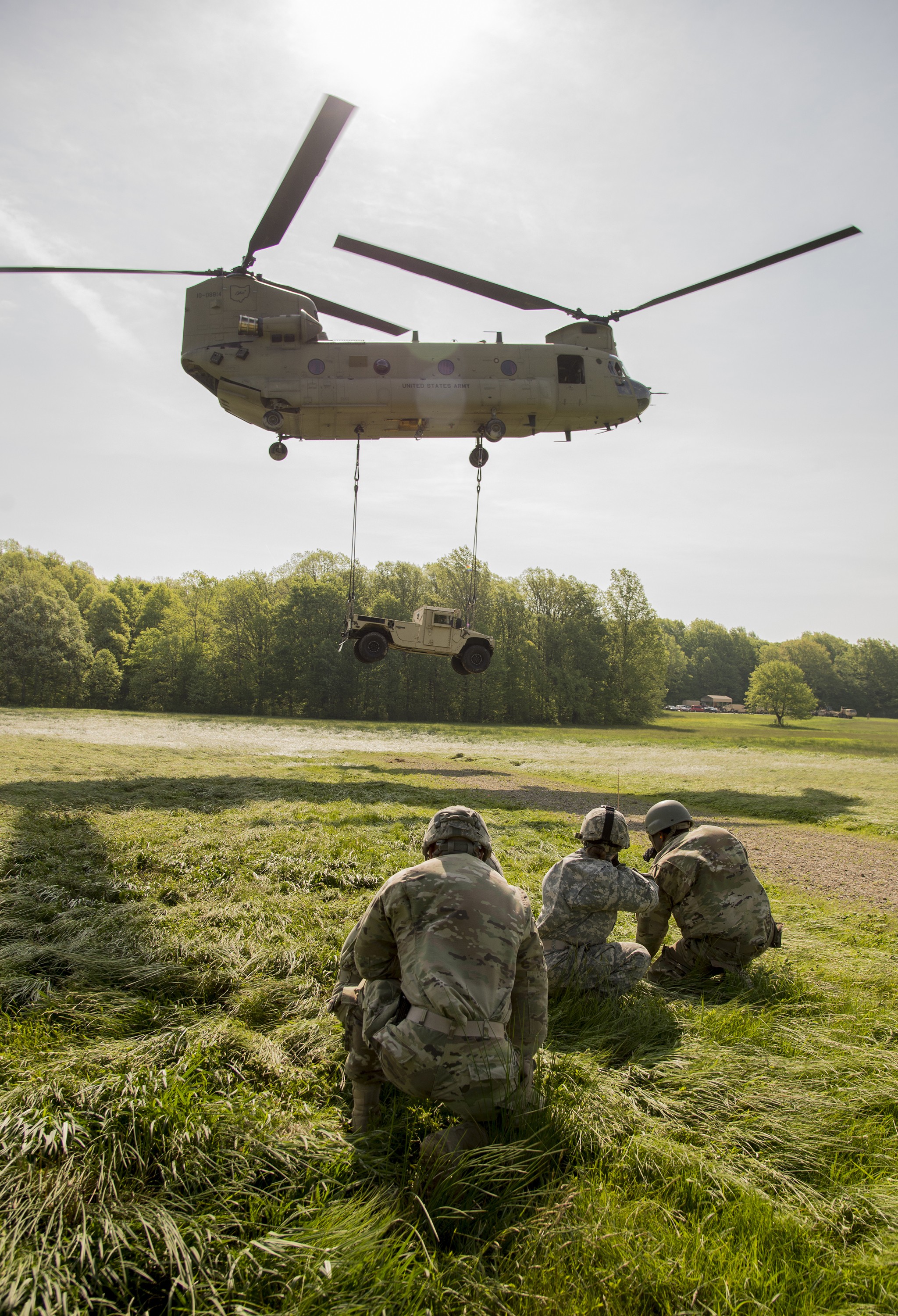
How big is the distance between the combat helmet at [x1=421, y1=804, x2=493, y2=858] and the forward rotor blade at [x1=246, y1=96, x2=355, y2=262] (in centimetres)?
1339

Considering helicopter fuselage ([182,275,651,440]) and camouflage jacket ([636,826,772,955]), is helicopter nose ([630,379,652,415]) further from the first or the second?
camouflage jacket ([636,826,772,955])

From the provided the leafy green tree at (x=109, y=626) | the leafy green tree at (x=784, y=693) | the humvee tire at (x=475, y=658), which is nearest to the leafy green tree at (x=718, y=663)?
the leafy green tree at (x=784, y=693)

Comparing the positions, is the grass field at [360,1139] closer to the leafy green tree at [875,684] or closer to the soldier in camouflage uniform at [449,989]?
the soldier in camouflage uniform at [449,989]

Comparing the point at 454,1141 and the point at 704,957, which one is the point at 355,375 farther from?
the point at 454,1141

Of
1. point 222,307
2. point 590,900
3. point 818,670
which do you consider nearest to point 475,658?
A: point 222,307

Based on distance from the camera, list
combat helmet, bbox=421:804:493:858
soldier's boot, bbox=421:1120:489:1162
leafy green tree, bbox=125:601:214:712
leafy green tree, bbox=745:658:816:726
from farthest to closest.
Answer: leafy green tree, bbox=745:658:816:726, leafy green tree, bbox=125:601:214:712, combat helmet, bbox=421:804:493:858, soldier's boot, bbox=421:1120:489:1162

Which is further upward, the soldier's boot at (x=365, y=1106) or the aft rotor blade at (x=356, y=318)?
the aft rotor blade at (x=356, y=318)

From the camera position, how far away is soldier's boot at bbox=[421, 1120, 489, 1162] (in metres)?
2.74

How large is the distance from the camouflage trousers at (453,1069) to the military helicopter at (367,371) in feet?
52.1

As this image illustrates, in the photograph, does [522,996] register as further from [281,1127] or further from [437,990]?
[281,1127]

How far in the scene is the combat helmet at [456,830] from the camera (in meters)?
3.51

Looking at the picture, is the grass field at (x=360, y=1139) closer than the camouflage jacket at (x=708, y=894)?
Yes

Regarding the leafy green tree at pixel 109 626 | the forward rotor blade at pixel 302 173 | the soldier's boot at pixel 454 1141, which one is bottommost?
the soldier's boot at pixel 454 1141

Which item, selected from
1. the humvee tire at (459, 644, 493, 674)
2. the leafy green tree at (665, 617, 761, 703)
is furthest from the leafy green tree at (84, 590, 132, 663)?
the leafy green tree at (665, 617, 761, 703)
